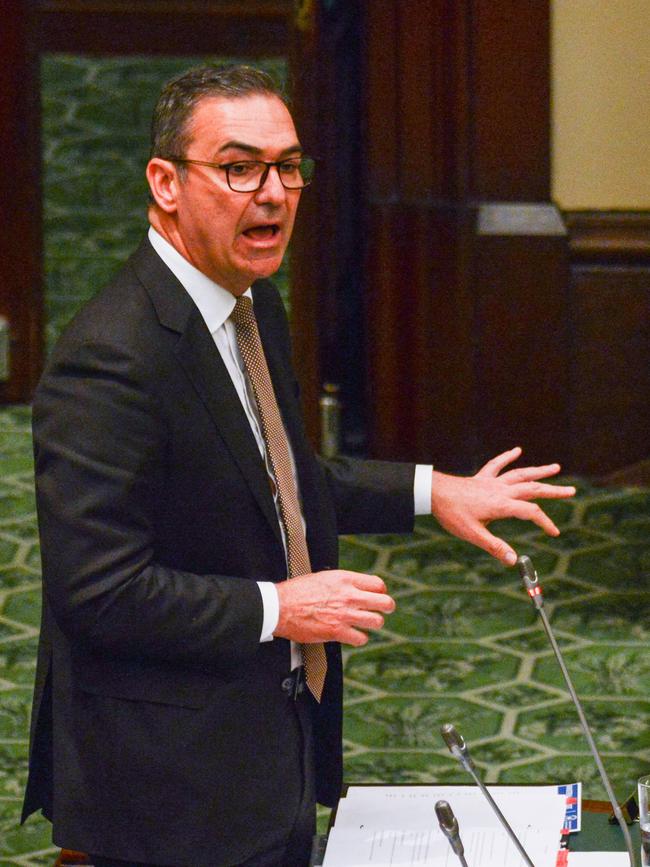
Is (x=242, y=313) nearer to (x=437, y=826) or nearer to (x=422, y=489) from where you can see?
(x=422, y=489)

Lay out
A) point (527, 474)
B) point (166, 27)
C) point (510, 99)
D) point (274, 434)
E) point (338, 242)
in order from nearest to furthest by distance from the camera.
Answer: point (274, 434)
point (527, 474)
point (510, 99)
point (338, 242)
point (166, 27)

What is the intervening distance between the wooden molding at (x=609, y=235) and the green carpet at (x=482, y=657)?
735 mm

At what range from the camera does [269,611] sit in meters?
1.73

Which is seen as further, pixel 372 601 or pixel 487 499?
pixel 487 499

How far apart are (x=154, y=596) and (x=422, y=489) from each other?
1.70 ft

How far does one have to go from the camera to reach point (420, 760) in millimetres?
3438

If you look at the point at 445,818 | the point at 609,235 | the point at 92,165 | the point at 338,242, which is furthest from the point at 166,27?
the point at 445,818

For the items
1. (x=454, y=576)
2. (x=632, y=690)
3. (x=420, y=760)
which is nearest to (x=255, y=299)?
(x=420, y=760)

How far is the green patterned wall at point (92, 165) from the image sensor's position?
673cm

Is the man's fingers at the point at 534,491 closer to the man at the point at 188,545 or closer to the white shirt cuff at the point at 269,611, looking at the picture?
the man at the point at 188,545

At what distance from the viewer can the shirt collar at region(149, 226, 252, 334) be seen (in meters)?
1.83

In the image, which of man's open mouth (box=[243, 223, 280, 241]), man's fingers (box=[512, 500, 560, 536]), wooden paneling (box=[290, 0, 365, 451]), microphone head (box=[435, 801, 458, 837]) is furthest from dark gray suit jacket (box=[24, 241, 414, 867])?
wooden paneling (box=[290, 0, 365, 451])

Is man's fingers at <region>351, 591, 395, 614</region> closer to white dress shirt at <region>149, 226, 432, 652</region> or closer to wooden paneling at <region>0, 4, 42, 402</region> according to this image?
white dress shirt at <region>149, 226, 432, 652</region>

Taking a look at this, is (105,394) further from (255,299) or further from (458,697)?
(458,697)
